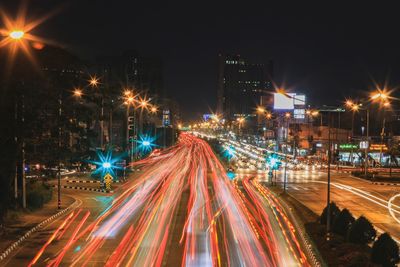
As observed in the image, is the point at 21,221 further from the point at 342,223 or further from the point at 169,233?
the point at 342,223

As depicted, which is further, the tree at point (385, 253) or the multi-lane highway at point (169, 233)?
the multi-lane highway at point (169, 233)

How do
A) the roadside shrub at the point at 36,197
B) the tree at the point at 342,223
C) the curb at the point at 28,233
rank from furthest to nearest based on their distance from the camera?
the roadside shrub at the point at 36,197 → the tree at the point at 342,223 → the curb at the point at 28,233

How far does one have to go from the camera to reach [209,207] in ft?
113

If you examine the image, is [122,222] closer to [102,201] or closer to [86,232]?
[86,232]

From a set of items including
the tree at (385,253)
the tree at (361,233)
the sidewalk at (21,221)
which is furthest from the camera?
the sidewalk at (21,221)

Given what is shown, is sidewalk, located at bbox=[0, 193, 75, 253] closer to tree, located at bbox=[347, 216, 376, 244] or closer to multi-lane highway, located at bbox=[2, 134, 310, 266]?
multi-lane highway, located at bbox=[2, 134, 310, 266]

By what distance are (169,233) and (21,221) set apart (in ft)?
29.9

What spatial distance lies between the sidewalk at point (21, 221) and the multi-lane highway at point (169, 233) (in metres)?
0.91

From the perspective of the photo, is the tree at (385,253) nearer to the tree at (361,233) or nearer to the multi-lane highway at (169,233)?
the multi-lane highway at (169,233)

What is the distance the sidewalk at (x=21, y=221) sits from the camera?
2427 cm

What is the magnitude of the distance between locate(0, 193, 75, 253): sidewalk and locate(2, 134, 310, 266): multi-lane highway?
907 mm

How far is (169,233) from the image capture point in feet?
83.1

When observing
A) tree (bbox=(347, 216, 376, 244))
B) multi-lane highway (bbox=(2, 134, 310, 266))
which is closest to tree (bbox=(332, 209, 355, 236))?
multi-lane highway (bbox=(2, 134, 310, 266))

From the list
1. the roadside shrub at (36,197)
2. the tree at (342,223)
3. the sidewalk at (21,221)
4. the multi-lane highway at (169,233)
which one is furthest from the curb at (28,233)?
the tree at (342,223)
